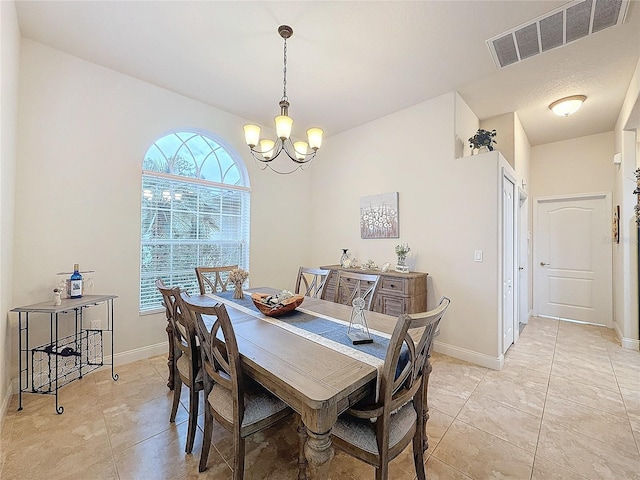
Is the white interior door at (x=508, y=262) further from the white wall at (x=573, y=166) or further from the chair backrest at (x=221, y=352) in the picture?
the chair backrest at (x=221, y=352)

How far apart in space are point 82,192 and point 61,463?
2234 mm

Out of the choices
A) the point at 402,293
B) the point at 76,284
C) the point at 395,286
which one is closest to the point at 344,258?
the point at 395,286

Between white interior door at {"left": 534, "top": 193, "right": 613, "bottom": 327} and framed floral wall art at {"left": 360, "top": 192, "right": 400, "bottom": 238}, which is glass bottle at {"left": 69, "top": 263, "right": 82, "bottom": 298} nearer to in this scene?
framed floral wall art at {"left": 360, "top": 192, "right": 400, "bottom": 238}

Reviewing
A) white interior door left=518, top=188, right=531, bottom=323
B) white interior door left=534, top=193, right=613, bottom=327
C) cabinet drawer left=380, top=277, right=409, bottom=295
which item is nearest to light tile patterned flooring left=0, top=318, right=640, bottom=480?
cabinet drawer left=380, top=277, right=409, bottom=295

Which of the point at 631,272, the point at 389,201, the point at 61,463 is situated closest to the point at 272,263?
the point at 389,201

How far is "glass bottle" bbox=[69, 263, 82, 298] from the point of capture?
2465mm

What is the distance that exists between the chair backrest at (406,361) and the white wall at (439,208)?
1.93m

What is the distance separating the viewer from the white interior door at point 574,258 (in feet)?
14.0

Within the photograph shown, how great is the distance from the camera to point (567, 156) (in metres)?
4.57

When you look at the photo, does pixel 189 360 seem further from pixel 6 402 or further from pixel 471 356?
pixel 471 356

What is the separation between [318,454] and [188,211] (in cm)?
317

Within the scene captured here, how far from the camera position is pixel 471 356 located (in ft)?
9.89

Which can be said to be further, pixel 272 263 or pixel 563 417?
pixel 272 263

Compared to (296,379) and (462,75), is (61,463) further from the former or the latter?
(462,75)
